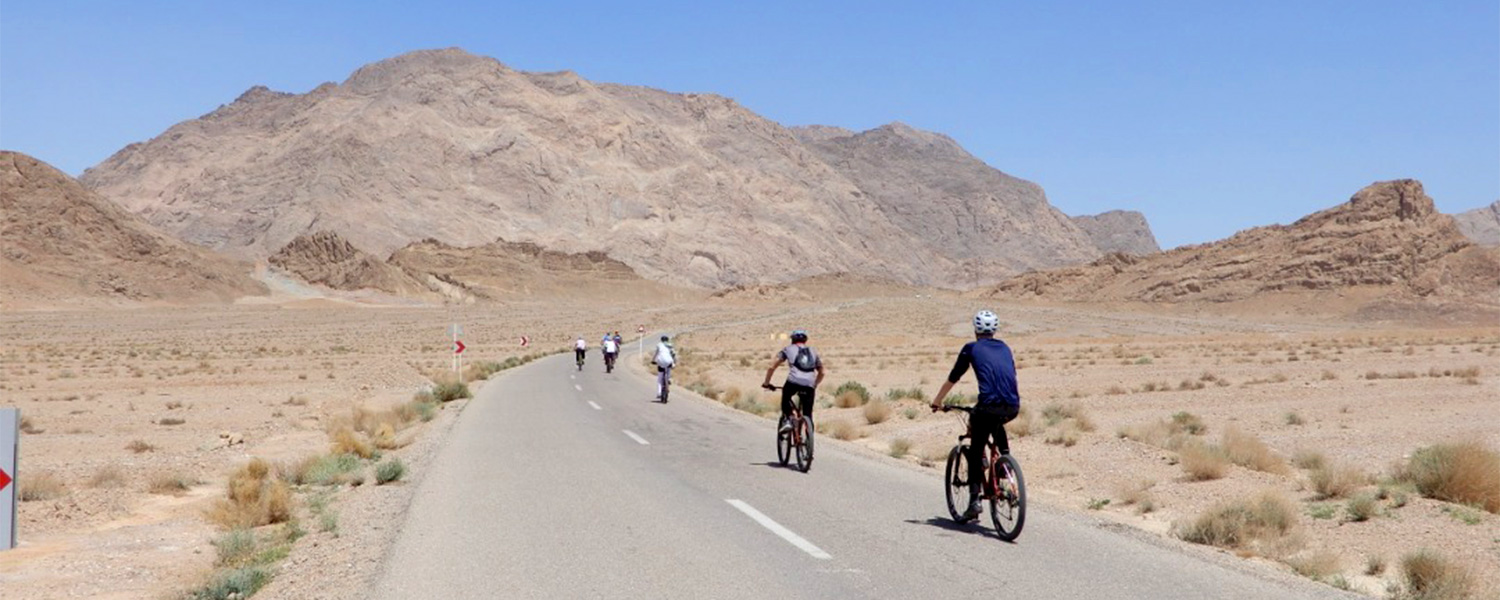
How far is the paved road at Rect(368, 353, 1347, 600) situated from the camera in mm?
7777

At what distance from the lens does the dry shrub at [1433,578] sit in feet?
24.3

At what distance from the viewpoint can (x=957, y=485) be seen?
1024 cm

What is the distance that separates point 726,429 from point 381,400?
13.9 meters

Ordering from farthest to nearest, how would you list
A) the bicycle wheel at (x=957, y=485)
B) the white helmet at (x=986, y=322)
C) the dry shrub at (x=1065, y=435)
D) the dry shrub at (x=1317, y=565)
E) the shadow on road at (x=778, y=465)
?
the dry shrub at (x=1065, y=435), the shadow on road at (x=778, y=465), the bicycle wheel at (x=957, y=485), the white helmet at (x=986, y=322), the dry shrub at (x=1317, y=565)

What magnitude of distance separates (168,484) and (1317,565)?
1225 centimetres

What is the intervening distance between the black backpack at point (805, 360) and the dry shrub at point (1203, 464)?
451 centimetres

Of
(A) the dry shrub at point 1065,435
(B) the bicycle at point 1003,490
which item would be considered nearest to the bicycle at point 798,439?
(B) the bicycle at point 1003,490

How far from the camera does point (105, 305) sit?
109m

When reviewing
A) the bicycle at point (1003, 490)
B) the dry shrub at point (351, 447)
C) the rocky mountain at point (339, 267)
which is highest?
the rocky mountain at point (339, 267)

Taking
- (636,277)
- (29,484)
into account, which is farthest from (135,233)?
(29,484)

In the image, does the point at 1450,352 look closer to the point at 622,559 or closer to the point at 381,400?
the point at 381,400

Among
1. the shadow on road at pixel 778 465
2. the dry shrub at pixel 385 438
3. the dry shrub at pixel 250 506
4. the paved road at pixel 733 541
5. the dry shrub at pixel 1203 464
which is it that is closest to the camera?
the paved road at pixel 733 541

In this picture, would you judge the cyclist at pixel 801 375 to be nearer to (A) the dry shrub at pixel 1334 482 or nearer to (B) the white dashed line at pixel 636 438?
(B) the white dashed line at pixel 636 438

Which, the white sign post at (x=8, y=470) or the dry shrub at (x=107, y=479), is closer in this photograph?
the white sign post at (x=8, y=470)
